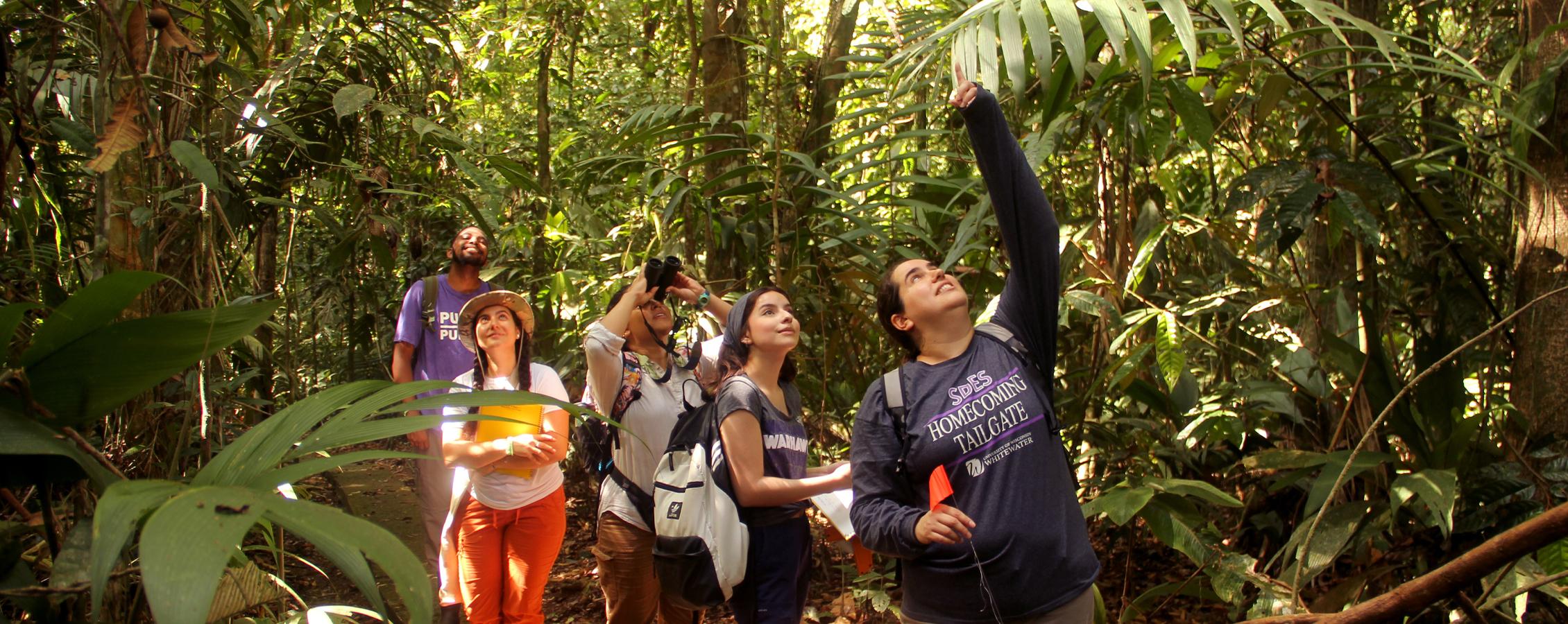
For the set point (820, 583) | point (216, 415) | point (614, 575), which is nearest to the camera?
point (216, 415)

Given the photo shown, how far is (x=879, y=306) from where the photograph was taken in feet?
6.73

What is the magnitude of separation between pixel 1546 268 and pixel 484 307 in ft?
10.2

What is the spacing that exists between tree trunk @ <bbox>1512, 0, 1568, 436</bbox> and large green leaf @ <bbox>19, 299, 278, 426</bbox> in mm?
2903

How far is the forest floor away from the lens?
3.31m

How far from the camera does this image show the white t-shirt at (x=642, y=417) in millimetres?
2734

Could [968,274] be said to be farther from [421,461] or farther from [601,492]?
[421,461]

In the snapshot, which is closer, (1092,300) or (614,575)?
(1092,300)

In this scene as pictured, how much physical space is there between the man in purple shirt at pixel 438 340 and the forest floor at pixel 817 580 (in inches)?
17.4

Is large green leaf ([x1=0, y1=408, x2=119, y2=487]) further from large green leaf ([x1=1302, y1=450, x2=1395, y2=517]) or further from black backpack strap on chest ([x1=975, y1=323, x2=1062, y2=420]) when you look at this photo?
large green leaf ([x1=1302, y1=450, x2=1395, y2=517])

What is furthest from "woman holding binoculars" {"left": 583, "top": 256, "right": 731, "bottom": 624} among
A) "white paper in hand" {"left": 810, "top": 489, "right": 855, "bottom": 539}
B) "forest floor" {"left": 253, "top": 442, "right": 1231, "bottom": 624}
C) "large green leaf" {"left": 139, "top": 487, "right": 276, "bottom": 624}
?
"large green leaf" {"left": 139, "top": 487, "right": 276, "bottom": 624}

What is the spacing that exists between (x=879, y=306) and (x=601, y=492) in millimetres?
1288

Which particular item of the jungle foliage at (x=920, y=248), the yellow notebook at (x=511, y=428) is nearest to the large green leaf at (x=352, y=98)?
the jungle foliage at (x=920, y=248)

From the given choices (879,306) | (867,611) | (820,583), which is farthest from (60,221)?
(820,583)

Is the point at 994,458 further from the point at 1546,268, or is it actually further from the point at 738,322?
the point at 1546,268
